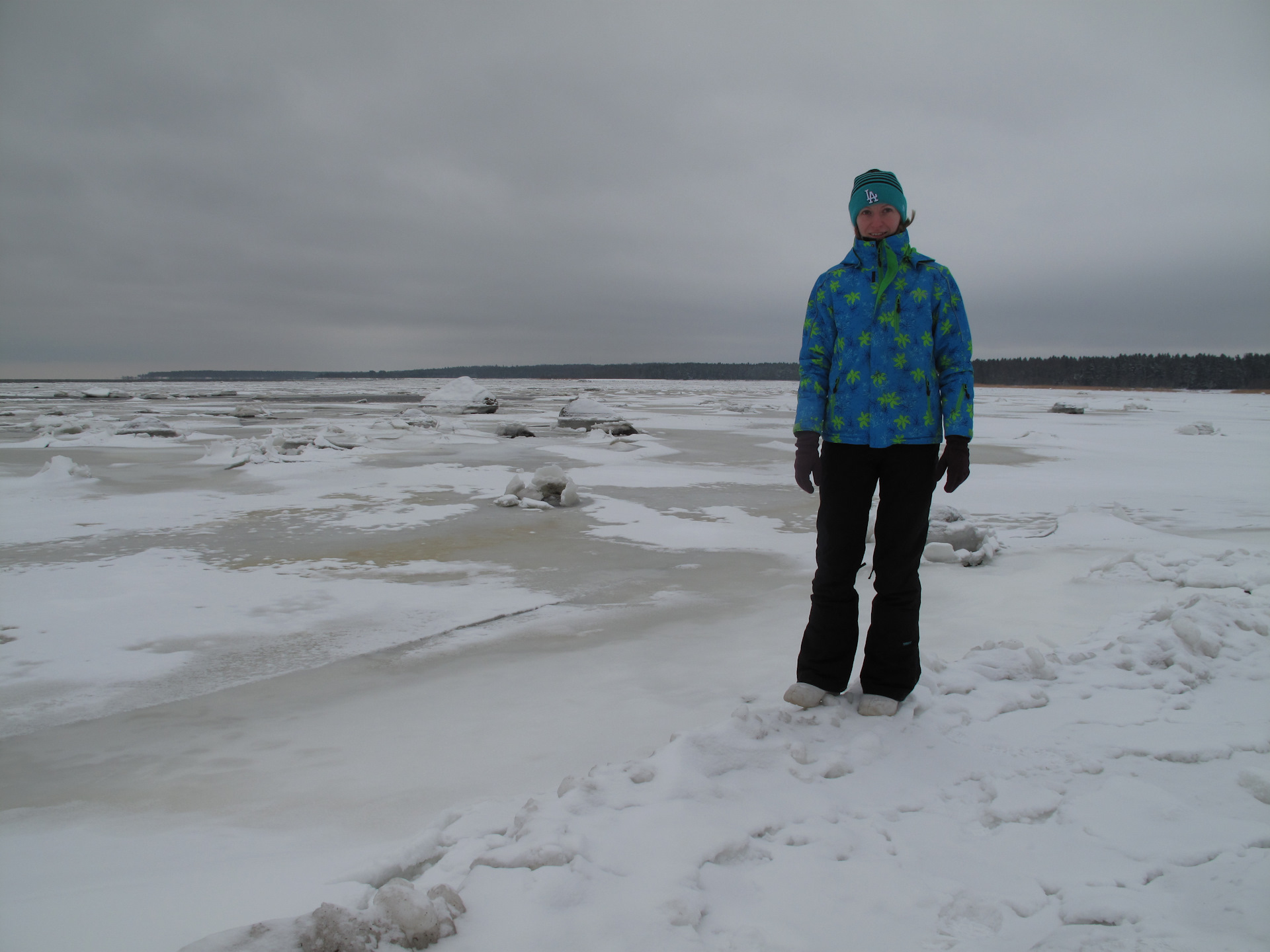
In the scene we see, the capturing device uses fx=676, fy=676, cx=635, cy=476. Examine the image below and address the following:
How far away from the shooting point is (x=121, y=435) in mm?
14023

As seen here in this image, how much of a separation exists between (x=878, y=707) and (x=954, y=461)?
33.5 inches

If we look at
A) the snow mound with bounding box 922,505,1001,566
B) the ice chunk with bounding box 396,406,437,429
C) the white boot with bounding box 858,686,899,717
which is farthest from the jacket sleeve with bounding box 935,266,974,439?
the ice chunk with bounding box 396,406,437,429

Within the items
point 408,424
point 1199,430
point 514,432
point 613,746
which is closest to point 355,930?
point 613,746

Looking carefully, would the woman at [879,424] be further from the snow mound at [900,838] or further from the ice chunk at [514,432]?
the ice chunk at [514,432]

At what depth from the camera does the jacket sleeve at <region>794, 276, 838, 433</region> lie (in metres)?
2.31

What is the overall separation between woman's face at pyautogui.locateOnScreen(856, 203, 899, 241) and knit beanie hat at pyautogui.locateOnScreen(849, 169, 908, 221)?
0.01 meters

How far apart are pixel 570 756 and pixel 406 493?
5763mm

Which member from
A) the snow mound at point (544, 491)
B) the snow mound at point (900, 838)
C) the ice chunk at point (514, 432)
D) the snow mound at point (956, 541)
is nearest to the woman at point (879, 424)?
the snow mound at point (900, 838)

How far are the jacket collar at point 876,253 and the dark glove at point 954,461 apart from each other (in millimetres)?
608

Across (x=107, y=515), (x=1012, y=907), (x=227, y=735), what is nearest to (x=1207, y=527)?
(x=1012, y=907)

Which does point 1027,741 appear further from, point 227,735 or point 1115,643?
point 227,735

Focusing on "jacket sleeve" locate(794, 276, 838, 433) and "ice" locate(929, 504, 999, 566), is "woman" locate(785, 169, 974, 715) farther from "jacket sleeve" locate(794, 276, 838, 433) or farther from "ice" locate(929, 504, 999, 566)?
"ice" locate(929, 504, 999, 566)

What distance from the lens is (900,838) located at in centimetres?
166

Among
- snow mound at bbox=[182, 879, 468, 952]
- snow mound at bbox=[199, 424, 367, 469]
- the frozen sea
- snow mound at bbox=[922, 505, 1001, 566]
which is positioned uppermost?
snow mound at bbox=[199, 424, 367, 469]
